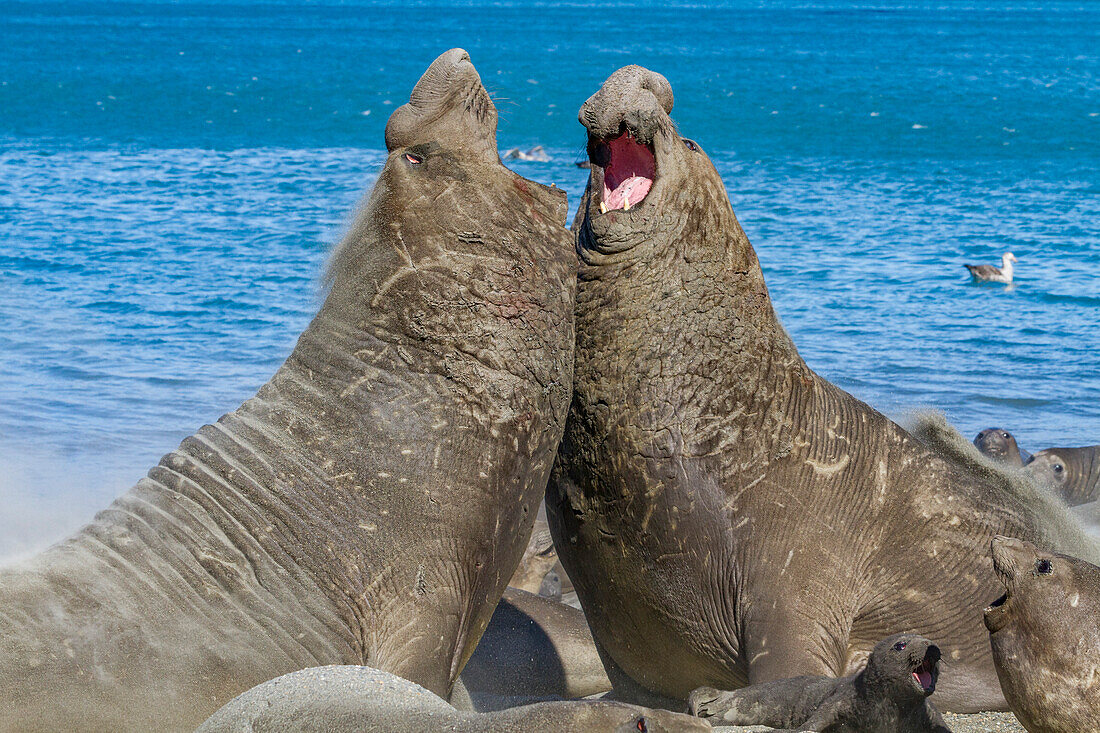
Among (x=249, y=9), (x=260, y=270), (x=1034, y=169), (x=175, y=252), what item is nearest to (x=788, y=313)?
(x=260, y=270)

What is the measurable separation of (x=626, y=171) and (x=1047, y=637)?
88.6 inches

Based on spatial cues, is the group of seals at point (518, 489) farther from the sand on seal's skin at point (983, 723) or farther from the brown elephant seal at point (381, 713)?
the brown elephant seal at point (381, 713)

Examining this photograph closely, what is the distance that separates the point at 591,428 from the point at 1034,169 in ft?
97.2

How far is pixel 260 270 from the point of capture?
18.3 meters

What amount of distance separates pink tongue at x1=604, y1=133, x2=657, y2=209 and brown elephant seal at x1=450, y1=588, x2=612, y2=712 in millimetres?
1916

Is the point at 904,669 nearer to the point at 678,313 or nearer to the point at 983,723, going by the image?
the point at 983,723

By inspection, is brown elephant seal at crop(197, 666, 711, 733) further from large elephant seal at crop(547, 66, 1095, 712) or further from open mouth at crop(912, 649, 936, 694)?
large elephant seal at crop(547, 66, 1095, 712)

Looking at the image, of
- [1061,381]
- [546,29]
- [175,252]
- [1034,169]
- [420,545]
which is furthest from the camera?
[546,29]

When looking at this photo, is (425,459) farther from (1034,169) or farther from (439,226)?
(1034,169)

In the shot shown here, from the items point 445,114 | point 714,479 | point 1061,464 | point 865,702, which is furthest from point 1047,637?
point 1061,464

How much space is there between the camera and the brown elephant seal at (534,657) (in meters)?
5.32

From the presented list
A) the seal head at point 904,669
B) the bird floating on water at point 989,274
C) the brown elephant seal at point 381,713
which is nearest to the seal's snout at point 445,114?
the brown elephant seal at point 381,713

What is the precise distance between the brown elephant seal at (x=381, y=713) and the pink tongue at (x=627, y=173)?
7.03ft

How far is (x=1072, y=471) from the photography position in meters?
8.84
